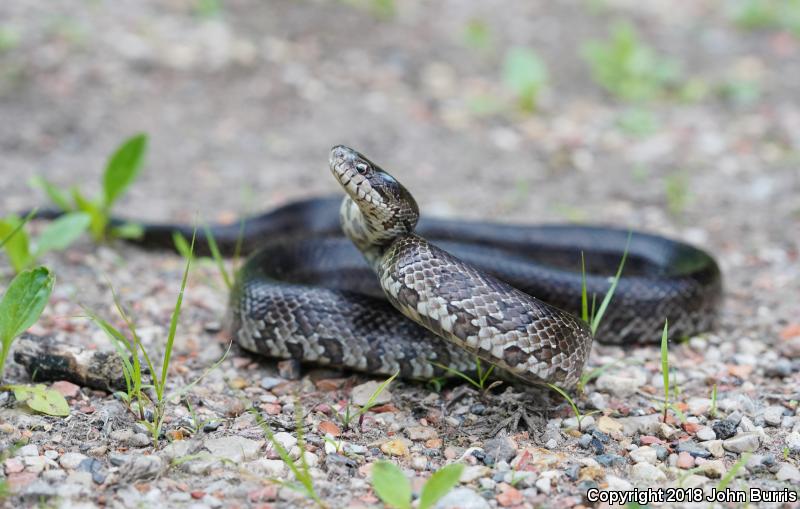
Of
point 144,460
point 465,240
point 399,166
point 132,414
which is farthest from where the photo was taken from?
point 399,166

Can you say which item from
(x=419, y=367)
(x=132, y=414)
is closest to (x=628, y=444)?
(x=419, y=367)

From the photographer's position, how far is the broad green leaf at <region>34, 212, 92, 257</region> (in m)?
6.19

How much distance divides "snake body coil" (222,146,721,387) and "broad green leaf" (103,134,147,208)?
0.57m

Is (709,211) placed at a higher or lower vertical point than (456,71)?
lower

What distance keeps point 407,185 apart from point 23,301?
18.2 feet

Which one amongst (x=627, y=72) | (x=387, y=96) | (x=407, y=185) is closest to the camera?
(x=407, y=185)

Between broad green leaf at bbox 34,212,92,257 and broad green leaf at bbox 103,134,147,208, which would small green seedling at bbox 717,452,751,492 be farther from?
broad green leaf at bbox 103,134,147,208

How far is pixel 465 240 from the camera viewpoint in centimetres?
759

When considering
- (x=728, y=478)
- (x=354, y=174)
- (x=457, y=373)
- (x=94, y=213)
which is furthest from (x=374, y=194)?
(x=94, y=213)

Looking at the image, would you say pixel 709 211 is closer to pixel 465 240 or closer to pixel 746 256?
pixel 746 256

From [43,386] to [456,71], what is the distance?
8848 millimetres

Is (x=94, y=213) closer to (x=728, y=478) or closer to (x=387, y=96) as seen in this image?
(x=387, y=96)

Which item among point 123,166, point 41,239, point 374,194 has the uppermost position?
point 374,194

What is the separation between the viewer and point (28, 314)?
4410 mm
